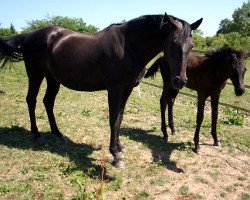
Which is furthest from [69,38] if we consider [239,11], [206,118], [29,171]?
[239,11]

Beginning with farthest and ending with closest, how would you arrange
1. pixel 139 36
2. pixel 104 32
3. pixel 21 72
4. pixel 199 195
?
1. pixel 21 72
2. pixel 104 32
3. pixel 139 36
4. pixel 199 195

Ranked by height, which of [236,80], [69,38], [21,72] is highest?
[69,38]

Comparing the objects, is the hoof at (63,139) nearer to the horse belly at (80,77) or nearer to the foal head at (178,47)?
the horse belly at (80,77)

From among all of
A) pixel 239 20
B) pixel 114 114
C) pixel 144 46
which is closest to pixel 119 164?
pixel 114 114

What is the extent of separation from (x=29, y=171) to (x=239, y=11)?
100m

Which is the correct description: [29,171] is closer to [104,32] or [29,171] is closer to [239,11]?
[104,32]

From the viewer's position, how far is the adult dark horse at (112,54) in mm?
4184

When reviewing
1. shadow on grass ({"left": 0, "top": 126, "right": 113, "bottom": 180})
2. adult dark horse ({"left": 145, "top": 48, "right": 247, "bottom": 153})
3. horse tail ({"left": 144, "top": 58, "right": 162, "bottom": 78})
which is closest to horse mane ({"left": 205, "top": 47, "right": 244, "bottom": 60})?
adult dark horse ({"left": 145, "top": 48, "right": 247, "bottom": 153})

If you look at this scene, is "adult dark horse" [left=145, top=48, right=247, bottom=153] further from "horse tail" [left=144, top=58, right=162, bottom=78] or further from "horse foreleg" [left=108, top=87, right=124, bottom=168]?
"horse foreleg" [left=108, top=87, right=124, bottom=168]

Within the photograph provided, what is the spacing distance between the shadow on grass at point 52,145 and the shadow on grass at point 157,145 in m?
1.10

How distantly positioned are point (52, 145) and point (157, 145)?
1988 millimetres

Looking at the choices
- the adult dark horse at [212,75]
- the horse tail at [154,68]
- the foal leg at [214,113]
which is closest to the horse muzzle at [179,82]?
the adult dark horse at [212,75]

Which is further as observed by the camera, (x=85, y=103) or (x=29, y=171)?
(x=85, y=103)

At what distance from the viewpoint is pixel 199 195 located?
436 centimetres
